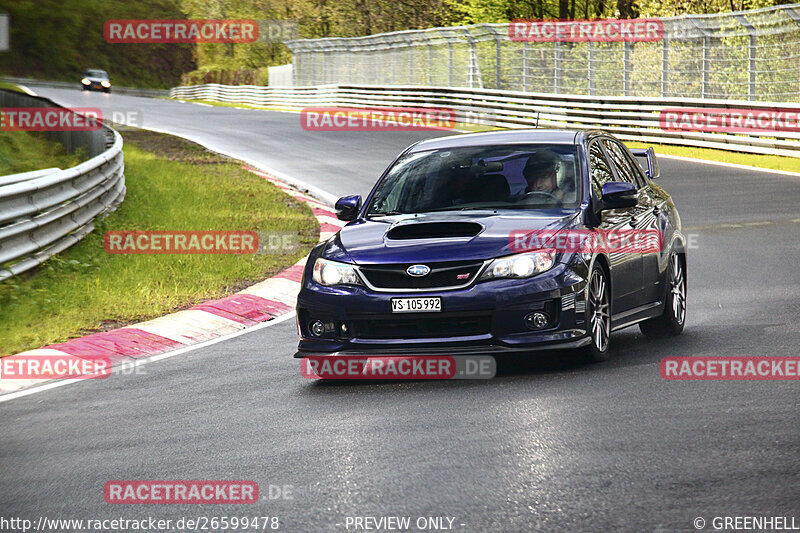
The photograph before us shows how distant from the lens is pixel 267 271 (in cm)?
1380

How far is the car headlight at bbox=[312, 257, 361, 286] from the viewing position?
316 inches

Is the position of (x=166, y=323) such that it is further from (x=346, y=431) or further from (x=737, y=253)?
(x=737, y=253)

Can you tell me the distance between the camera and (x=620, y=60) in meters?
31.7

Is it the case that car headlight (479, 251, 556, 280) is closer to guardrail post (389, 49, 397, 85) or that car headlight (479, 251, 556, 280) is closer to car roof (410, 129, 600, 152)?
car roof (410, 129, 600, 152)

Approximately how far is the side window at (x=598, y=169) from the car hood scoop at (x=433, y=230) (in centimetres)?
116

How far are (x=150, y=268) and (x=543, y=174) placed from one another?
20.2 ft

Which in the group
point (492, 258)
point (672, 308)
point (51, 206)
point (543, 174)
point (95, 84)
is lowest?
point (95, 84)

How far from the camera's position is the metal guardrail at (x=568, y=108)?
83.6ft

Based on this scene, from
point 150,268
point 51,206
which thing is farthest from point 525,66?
point 51,206

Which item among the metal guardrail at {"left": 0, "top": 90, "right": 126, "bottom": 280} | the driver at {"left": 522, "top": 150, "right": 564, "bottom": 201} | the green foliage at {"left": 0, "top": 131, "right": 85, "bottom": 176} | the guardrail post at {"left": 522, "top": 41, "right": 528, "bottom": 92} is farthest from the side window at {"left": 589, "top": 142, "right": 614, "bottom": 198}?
the guardrail post at {"left": 522, "top": 41, "right": 528, "bottom": 92}

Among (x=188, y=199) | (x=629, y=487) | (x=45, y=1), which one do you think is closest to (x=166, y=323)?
Answer: (x=629, y=487)

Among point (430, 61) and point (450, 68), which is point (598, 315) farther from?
point (430, 61)

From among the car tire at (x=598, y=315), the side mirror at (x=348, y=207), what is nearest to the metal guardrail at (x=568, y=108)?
the side mirror at (x=348, y=207)

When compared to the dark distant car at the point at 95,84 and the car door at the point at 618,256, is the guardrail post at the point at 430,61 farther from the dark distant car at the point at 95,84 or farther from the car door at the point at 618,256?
the car door at the point at 618,256
